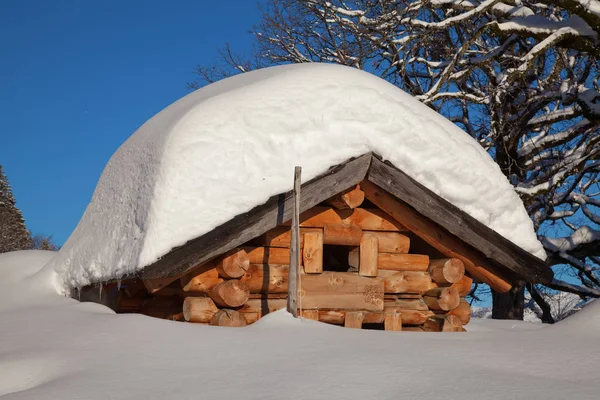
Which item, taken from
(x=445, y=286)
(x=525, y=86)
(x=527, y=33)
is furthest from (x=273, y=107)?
(x=525, y=86)

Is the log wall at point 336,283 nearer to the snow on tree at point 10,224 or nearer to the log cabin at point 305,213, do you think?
the log cabin at point 305,213

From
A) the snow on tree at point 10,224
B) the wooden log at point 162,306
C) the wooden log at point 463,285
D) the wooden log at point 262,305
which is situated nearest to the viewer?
the wooden log at point 262,305

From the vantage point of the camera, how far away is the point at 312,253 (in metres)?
6.30

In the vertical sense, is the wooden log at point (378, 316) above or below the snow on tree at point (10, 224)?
below

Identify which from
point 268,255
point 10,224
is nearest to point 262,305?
point 268,255

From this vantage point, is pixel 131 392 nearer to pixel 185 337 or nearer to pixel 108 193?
pixel 185 337

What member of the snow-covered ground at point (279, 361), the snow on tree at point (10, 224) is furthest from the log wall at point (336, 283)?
the snow on tree at point (10, 224)

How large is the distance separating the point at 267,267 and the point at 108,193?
220 cm

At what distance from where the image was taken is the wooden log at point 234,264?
19.0ft

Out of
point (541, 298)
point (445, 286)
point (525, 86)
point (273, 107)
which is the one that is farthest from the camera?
point (541, 298)

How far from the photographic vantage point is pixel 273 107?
19.7 ft

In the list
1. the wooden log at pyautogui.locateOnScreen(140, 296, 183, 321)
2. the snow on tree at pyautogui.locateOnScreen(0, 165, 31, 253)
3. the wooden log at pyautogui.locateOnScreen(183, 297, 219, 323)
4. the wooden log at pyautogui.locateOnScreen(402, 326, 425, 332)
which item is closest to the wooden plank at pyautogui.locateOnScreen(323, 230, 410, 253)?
the wooden log at pyautogui.locateOnScreen(402, 326, 425, 332)

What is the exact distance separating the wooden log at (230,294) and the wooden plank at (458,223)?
1.68 meters

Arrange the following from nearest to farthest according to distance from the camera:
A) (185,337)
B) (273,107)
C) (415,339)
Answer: (185,337), (415,339), (273,107)
